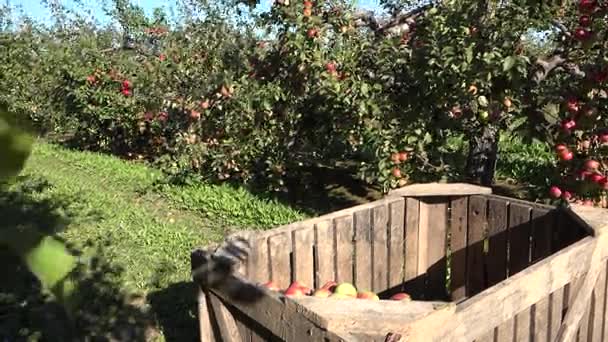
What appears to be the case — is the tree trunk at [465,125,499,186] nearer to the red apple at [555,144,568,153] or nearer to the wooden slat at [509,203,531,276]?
the red apple at [555,144,568,153]

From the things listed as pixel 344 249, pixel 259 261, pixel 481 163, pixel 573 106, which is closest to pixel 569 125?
pixel 573 106

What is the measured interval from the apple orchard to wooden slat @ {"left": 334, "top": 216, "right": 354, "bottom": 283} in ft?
4.23

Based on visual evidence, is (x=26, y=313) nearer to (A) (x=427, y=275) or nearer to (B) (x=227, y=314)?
(B) (x=227, y=314)

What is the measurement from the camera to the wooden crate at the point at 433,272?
163 cm

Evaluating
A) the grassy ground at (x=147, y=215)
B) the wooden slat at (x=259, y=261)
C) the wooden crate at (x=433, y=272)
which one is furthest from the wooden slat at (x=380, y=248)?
the grassy ground at (x=147, y=215)

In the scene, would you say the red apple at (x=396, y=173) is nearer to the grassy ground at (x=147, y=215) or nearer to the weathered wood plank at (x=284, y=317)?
the grassy ground at (x=147, y=215)

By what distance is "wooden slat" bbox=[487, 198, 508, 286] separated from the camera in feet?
9.49

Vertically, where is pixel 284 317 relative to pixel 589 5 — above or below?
below

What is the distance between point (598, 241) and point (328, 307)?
1.18 m

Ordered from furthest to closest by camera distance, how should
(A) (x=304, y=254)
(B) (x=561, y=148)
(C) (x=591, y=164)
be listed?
(B) (x=561, y=148) < (C) (x=591, y=164) < (A) (x=304, y=254)

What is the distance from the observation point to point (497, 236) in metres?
2.93

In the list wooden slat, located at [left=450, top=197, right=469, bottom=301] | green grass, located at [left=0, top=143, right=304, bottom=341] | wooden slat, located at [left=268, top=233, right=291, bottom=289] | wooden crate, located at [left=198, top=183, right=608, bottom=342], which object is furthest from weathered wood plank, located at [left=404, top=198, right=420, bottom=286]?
green grass, located at [left=0, top=143, right=304, bottom=341]

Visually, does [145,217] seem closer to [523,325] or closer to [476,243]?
[476,243]

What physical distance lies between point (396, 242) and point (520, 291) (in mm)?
1116
